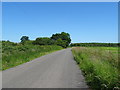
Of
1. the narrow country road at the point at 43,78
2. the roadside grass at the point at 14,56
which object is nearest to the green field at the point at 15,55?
the roadside grass at the point at 14,56

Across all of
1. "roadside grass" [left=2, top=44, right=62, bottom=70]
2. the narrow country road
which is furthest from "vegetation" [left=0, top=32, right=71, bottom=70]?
the narrow country road

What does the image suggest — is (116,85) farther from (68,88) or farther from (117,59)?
(117,59)

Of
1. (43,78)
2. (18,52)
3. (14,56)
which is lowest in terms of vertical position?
(43,78)

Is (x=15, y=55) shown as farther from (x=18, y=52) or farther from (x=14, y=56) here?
(x=18, y=52)

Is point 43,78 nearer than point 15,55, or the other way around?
point 43,78

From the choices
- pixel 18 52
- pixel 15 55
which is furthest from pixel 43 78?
pixel 18 52

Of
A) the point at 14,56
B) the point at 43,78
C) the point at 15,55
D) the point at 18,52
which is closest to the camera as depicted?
the point at 43,78

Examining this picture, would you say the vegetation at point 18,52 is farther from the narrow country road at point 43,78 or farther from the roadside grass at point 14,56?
the narrow country road at point 43,78

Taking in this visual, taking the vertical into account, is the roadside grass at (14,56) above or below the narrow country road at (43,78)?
above

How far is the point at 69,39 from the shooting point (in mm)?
127000

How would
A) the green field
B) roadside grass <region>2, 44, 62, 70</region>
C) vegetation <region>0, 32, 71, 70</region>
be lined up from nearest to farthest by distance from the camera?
roadside grass <region>2, 44, 62, 70</region>
the green field
vegetation <region>0, 32, 71, 70</region>

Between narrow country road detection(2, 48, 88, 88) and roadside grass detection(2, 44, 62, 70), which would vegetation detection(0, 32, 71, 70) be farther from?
narrow country road detection(2, 48, 88, 88)

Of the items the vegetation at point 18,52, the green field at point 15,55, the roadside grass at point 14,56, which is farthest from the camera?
the vegetation at point 18,52

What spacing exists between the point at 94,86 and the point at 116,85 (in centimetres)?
91
